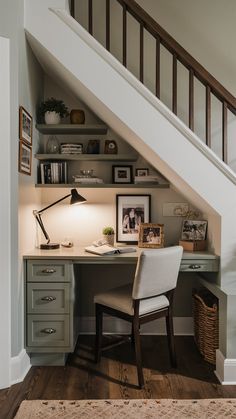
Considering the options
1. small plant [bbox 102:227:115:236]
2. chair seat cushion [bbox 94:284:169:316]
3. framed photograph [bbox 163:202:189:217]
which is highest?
framed photograph [bbox 163:202:189:217]

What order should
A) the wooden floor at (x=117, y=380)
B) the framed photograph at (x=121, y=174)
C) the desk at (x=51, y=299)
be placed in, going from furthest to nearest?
the framed photograph at (x=121, y=174) → the desk at (x=51, y=299) → the wooden floor at (x=117, y=380)

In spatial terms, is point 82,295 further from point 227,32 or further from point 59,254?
point 227,32

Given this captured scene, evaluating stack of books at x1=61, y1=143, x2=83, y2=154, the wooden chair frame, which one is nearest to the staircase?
the wooden chair frame

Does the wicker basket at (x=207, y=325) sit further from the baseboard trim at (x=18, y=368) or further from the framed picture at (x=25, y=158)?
the framed picture at (x=25, y=158)

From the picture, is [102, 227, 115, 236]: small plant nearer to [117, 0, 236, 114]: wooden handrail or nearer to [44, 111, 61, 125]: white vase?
[44, 111, 61, 125]: white vase

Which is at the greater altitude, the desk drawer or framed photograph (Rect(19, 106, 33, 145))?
framed photograph (Rect(19, 106, 33, 145))

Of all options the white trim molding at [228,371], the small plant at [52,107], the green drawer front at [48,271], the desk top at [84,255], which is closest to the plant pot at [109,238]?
the desk top at [84,255]

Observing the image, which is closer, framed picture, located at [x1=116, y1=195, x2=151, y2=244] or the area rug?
the area rug

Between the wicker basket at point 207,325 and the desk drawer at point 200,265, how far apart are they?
0.29 metres

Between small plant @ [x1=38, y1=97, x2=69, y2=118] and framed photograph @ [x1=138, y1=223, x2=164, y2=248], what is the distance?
1222 mm

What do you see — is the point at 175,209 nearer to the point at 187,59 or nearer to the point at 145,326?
the point at 145,326

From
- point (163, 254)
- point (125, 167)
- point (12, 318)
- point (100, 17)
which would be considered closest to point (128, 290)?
point (163, 254)

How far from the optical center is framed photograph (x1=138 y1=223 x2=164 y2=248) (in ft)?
9.74

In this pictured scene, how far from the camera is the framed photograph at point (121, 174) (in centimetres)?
317
